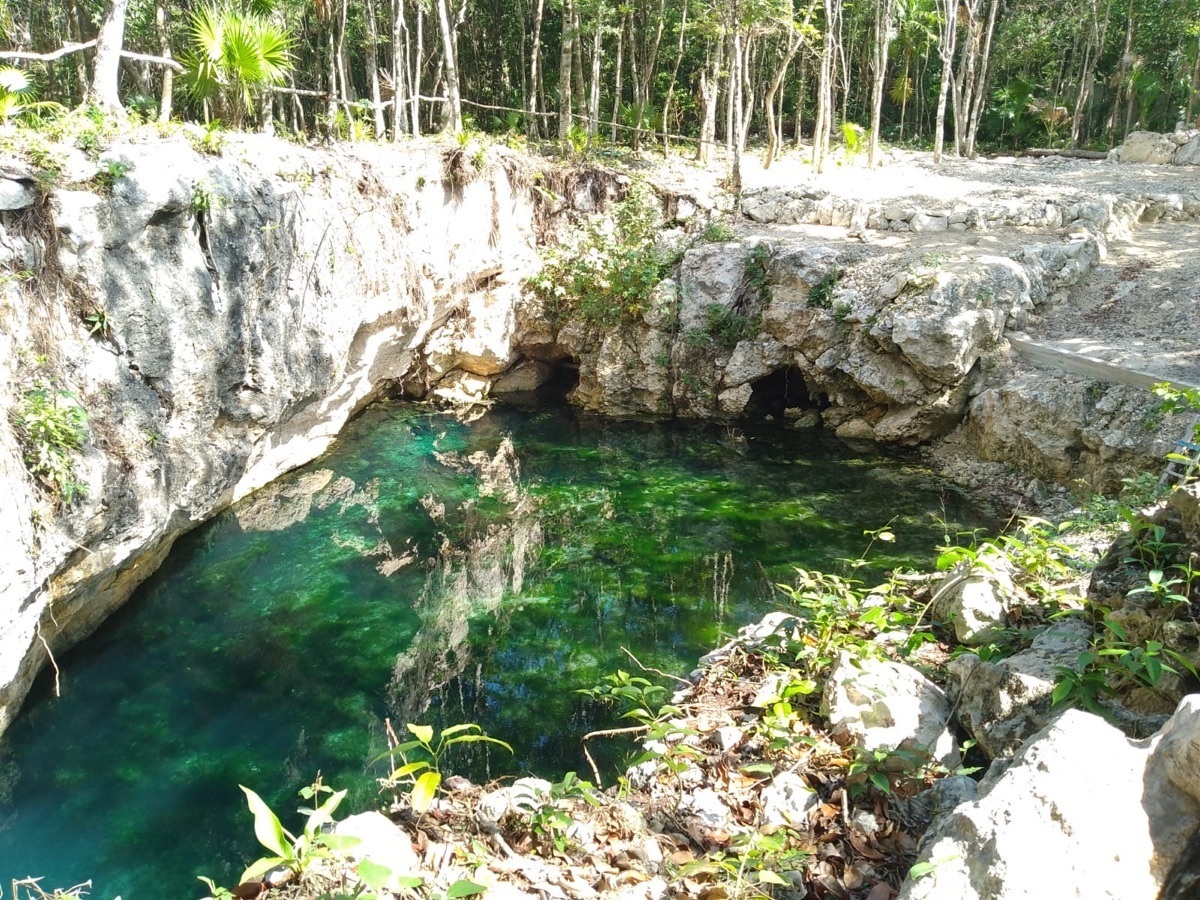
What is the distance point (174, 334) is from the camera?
7617 mm

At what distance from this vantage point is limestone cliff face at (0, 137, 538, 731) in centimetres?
609

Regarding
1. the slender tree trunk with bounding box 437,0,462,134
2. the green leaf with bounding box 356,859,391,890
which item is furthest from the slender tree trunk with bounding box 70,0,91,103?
the green leaf with bounding box 356,859,391,890

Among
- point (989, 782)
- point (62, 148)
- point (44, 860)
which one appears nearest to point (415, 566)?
point (44, 860)

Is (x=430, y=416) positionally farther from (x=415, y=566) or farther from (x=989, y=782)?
(x=989, y=782)

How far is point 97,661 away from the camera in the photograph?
23.9 feet

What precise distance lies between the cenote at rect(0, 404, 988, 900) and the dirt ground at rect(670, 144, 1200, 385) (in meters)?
3.52

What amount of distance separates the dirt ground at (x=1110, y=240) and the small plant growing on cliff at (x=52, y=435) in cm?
1199

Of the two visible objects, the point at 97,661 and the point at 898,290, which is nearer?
the point at 97,661

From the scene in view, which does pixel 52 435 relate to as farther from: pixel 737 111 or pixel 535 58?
pixel 535 58

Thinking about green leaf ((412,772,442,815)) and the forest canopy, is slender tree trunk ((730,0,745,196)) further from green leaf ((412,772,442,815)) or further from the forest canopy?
green leaf ((412,772,442,815))

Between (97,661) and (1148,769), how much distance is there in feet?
26.7

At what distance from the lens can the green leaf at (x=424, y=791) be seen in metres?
3.30

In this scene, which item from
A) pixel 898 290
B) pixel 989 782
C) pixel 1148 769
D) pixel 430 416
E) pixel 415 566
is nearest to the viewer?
pixel 1148 769

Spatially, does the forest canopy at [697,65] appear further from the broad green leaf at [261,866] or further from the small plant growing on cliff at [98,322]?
the broad green leaf at [261,866]
